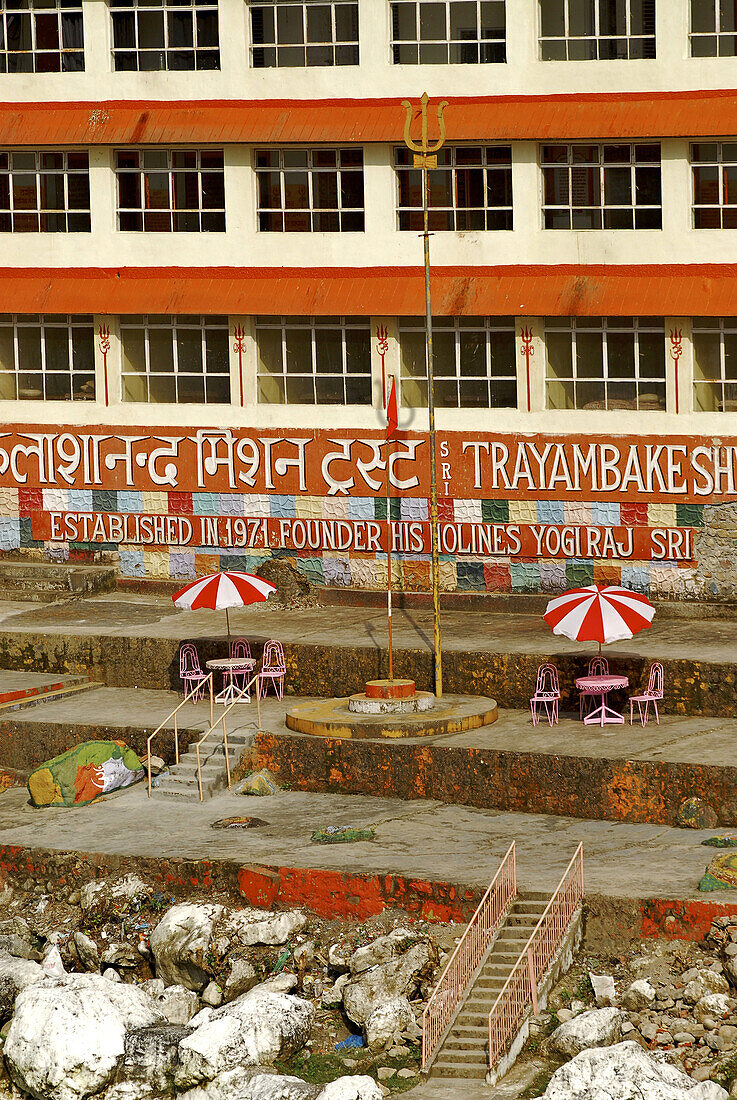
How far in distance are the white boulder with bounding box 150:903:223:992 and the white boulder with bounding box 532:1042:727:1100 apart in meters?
4.49

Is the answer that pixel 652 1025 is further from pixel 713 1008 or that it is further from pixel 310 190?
pixel 310 190

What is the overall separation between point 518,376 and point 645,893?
38.4ft

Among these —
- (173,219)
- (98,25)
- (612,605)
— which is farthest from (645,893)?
(98,25)

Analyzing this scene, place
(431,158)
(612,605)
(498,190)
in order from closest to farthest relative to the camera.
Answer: (612,605) → (431,158) → (498,190)

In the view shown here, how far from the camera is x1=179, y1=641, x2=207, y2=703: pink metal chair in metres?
25.6

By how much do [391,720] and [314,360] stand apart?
852 centimetres

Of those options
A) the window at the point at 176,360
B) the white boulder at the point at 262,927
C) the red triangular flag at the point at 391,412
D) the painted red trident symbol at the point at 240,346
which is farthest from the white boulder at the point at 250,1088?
the window at the point at 176,360

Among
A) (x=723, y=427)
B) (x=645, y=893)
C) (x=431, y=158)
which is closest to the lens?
(x=645, y=893)

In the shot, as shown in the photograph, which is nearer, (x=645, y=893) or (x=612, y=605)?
(x=645, y=893)

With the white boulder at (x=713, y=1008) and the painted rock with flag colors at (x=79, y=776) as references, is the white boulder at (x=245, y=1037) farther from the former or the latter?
the painted rock with flag colors at (x=79, y=776)

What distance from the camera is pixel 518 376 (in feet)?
93.3

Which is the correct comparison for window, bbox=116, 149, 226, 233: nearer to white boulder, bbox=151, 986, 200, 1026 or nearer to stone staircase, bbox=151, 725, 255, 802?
stone staircase, bbox=151, 725, 255, 802

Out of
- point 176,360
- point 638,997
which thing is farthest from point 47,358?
point 638,997

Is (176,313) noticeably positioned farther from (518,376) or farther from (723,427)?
(723,427)
